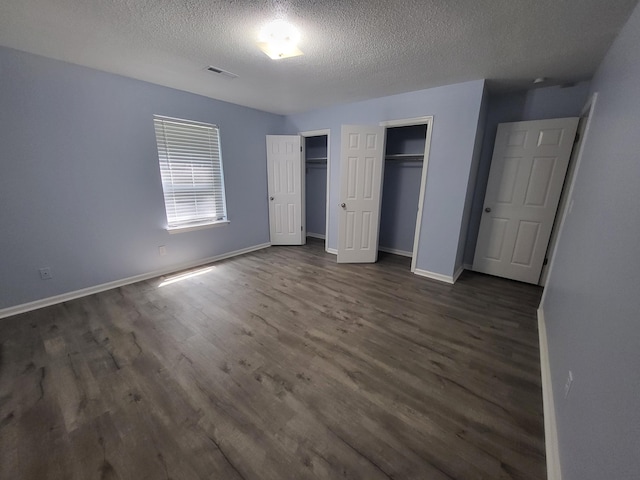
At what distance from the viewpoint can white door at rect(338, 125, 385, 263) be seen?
344 cm

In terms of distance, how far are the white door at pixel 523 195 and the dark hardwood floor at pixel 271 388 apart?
0.66 metres

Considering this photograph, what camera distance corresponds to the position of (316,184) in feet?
16.6

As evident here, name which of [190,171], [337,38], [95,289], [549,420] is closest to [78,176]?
[190,171]

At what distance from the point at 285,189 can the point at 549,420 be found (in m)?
4.16

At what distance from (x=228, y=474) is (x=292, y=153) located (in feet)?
13.6

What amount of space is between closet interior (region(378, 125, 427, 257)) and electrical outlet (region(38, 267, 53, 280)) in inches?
174

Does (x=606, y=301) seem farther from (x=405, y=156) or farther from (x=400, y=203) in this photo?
(x=400, y=203)

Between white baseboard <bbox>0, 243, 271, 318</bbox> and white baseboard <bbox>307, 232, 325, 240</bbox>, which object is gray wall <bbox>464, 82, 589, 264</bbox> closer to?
white baseboard <bbox>307, 232, 325, 240</bbox>

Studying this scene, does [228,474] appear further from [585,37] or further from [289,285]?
[585,37]

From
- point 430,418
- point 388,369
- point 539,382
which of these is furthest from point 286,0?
point 539,382

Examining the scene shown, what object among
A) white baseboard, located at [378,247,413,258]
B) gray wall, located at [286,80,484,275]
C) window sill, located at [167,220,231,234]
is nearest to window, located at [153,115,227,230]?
window sill, located at [167,220,231,234]

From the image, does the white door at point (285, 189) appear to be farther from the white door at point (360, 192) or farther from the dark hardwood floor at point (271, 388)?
the dark hardwood floor at point (271, 388)

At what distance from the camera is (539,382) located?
1650 millimetres

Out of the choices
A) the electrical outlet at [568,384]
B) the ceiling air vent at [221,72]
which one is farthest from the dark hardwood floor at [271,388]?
the ceiling air vent at [221,72]
